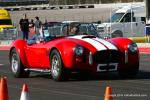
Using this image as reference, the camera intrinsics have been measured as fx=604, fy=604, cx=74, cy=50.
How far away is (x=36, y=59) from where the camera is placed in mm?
15258

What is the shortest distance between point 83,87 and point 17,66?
354 cm

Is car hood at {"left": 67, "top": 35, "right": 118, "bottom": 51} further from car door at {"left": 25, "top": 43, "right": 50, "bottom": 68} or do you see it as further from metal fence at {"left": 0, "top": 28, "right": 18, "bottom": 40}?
metal fence at {"left": 0, "top": 28, "right": 18, "bottom": 40}

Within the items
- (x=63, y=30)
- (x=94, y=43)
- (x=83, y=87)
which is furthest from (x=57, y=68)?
(x=63, y=30)

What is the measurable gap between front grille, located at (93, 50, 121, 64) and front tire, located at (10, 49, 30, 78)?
8.84ft

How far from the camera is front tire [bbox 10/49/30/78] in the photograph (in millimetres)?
15945

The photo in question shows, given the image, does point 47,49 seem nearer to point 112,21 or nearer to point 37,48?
point 37,48

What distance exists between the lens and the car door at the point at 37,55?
1481cm

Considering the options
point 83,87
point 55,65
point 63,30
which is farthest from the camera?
point 63,30

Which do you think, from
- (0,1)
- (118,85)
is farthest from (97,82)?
(0,1)

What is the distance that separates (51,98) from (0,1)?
11941cm

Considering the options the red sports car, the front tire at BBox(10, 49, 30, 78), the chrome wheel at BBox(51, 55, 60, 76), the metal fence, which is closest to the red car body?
the red sports car

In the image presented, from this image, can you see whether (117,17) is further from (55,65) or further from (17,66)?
(55,65)

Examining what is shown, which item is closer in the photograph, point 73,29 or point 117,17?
point 73,29

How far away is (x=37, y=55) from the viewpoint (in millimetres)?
15172
